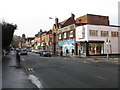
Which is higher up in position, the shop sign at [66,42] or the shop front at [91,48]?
the shop sign at [66,42]

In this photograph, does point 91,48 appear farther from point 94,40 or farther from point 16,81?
point 16,81

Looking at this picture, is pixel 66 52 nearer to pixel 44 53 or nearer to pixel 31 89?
pixel 44 53

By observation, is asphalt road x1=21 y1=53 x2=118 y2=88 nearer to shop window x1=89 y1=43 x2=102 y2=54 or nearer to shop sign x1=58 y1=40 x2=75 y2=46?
shop window x1=89 y1=43 x2=102 y2=54

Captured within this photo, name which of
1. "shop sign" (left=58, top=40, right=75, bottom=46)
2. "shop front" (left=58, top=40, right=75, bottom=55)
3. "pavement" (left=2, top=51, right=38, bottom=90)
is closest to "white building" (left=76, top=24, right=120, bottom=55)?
"shop front" (left=58, top=40, right=75, bottom=55)

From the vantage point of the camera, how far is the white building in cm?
4538

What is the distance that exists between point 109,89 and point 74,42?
1647 inches

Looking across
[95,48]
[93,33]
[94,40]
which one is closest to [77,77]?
[94,40]

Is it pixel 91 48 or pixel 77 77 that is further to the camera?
pixel 91 48

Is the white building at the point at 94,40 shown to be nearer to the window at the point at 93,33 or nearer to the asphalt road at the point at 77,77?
the window at the point at 93,33

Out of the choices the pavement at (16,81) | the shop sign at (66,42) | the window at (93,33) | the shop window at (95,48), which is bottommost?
the pavement at (16,81)

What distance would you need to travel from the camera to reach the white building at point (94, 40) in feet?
149

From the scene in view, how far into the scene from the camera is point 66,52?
53.0 m

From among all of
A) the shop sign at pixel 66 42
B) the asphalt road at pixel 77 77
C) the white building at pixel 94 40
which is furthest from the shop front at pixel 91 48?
the asphalt road at pixel 77 77

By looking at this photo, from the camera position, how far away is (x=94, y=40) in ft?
150
